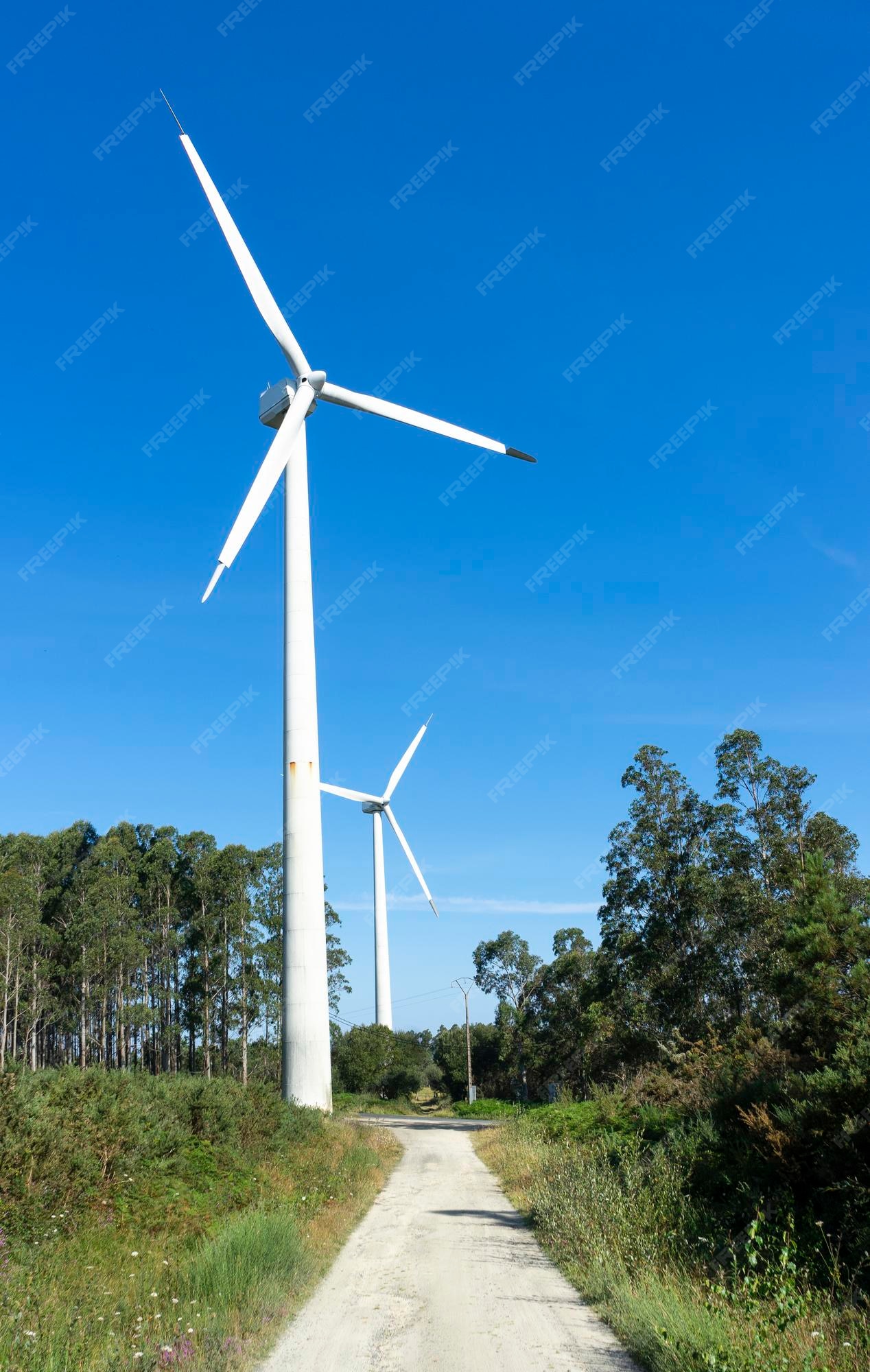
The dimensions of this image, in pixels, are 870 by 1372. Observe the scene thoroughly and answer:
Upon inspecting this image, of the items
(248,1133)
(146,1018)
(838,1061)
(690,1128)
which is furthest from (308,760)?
(146,1018)

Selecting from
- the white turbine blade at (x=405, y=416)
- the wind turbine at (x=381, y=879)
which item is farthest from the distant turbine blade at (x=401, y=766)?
the white turbine blade at (x=405, y=416)

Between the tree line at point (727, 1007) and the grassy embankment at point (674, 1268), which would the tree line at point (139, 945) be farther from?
the grassy embankment at point (674, 1268)

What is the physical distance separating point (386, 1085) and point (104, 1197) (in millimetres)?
62197

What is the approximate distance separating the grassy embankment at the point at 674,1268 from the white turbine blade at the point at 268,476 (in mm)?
12545

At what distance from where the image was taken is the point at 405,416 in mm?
29469

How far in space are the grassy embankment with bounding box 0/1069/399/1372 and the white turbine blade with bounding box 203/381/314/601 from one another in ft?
32.8

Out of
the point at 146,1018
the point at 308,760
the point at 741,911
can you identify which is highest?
the point at 308,760

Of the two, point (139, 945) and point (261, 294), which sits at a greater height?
point (261, 294)

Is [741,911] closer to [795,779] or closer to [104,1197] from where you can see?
[795,779]

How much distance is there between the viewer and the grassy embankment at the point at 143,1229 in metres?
7.46

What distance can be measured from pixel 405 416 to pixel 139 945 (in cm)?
4779

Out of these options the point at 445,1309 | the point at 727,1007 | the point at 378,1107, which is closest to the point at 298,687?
the point at 445,1309

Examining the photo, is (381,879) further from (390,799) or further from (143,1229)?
(143,1229)

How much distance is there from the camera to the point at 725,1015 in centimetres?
3934
